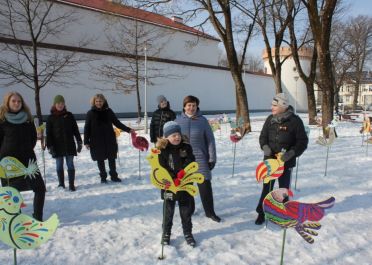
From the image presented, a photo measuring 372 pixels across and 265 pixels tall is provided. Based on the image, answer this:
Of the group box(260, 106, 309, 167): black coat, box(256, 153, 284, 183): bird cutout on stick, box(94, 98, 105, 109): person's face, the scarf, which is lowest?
box(256, 153, 284, 183): bird cutout on stick

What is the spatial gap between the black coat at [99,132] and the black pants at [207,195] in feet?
7.91

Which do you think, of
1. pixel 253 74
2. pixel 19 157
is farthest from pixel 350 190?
pixel 253 74

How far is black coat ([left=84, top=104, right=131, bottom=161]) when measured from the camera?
20.4 feet

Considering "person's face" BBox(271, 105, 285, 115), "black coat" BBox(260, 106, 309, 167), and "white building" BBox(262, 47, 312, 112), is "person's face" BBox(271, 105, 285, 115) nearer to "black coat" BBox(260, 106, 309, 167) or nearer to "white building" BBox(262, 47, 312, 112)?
"black coat" BBox(260, 106, 309, 167)

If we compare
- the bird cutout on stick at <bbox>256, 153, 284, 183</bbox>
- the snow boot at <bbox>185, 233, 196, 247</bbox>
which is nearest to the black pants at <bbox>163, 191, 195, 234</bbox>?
the snow boot at <bbox>185, 233, 196, 247</bbox>

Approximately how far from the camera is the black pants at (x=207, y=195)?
178 inches

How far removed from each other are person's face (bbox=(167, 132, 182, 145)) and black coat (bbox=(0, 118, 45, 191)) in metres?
1.75

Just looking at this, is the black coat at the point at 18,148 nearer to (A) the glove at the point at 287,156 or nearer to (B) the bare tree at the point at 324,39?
(A) the glove at the point at 287,156

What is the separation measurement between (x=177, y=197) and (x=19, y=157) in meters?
2.04

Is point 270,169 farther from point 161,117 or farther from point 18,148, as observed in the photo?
point 161,117

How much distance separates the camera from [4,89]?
21891mm

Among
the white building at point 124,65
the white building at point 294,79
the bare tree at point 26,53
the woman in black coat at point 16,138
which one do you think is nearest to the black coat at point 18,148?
the woman in black coat at point 16,138

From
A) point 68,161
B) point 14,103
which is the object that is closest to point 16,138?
point 14,103

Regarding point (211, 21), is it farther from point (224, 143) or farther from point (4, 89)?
point (4, 89)
